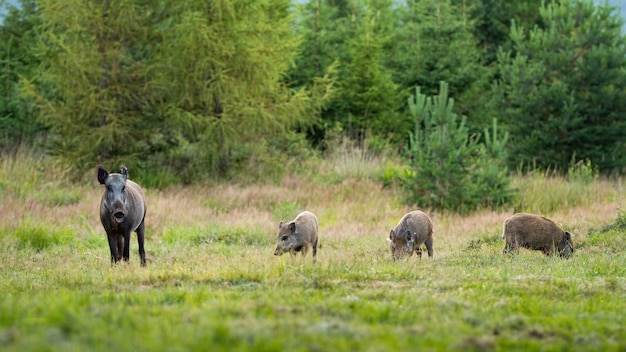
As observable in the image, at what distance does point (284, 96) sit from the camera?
25.4 m

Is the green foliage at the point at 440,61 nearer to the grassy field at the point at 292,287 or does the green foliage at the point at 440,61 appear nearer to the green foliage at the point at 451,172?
the green foliage at the point at 451,172

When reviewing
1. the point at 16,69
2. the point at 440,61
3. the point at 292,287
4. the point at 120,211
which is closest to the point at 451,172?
the point at 120,211

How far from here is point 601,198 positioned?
71.5 ft

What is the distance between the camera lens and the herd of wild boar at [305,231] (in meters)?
11.6

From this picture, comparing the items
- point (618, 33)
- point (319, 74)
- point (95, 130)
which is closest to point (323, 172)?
point (95, 130)

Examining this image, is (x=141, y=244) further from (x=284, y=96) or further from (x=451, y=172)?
(x=284, y=96)

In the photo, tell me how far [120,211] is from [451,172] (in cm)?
1151

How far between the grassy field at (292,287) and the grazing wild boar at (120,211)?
43cm

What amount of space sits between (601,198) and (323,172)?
9000mm

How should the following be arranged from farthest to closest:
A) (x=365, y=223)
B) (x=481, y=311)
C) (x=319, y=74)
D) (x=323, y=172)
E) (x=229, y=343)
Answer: (x=319, y=74)
(x=323, y=172)
(x=365, y=223)
(x=481, y=311)
(x=229, y=343)

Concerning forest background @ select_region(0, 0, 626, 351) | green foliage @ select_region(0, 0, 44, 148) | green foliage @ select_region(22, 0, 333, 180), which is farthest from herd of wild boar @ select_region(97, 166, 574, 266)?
green foliage @ select_region(0, 0, 44, 148)

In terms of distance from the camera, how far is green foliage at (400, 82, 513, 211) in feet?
66.9

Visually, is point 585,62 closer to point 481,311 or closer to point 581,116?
point 581,116

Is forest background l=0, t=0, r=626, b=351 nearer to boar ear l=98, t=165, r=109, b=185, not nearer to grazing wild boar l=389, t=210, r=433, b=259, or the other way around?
grazing wild boar l=389, t=210, r=433, b=259
